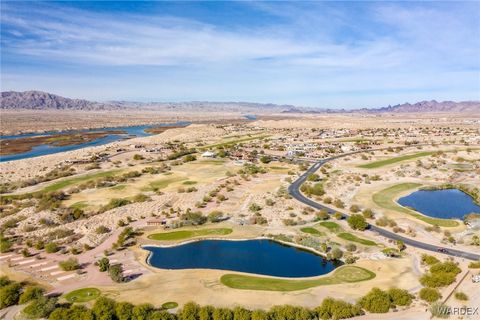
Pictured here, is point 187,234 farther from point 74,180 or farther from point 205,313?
point 74,180

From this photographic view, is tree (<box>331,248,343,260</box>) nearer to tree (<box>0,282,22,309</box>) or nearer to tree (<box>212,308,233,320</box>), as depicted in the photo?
tree (<box>212,308,233,320</box>)

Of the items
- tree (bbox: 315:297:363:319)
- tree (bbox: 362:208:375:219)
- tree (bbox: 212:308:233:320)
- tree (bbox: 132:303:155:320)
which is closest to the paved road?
tree (bbox: 362:208:375:219)

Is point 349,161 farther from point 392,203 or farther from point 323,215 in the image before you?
point 323,215

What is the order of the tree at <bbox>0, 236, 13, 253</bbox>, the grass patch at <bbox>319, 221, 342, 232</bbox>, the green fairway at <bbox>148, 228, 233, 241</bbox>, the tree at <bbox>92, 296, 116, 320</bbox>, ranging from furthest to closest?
the grass patch at <bbox>319, 221, 342, 232</bbox>
the green fairway at <bbox>148, 228, 233, 241</bbox>
the tree at <bbox>0, 236, 13, 253</bbox>
the tree at <bbox>92, 296, 116, 320</bbox>

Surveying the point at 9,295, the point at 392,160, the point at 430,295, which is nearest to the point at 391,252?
the point at 430,295

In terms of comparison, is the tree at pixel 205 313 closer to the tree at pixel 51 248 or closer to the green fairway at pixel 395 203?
the tree at pixel 51 248

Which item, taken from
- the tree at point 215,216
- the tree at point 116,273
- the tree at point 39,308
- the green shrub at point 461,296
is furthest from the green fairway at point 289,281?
the tree at point 215,216
